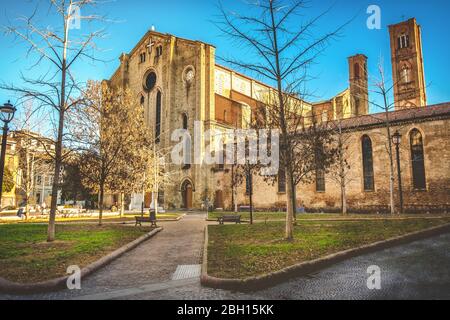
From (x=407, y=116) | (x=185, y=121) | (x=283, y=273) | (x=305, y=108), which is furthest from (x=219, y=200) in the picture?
(x=283, y=273)

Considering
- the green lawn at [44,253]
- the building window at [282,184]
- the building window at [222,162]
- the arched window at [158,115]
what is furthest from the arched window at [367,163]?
Answer: the arched window at [158,115]

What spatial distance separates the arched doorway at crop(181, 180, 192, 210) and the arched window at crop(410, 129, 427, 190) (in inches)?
915

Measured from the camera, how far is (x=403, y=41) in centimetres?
4344

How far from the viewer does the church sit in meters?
23.4

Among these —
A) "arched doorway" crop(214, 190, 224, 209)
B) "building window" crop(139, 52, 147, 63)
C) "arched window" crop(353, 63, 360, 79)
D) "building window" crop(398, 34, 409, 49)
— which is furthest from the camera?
"arched window" crop(353, 63, 360, 79)

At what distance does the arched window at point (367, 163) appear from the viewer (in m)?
26.3

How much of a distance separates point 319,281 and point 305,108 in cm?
3551

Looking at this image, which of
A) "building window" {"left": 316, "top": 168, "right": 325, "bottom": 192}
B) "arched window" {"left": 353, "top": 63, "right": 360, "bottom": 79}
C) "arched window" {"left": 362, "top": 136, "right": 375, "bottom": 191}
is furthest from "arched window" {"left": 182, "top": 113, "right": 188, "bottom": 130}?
"arched window" {"left": 353, "top": 63, "right": 360, "bottom": 79}

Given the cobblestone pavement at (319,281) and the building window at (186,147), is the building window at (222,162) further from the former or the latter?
the cobblestone pavement at (319,281)

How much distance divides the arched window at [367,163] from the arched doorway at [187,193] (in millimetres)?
19635

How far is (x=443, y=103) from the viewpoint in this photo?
80.5 ft

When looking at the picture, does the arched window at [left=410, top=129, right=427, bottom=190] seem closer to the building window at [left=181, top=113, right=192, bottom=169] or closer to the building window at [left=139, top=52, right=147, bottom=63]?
the building window at [left=181, top=113, right=192, bottom=169]
